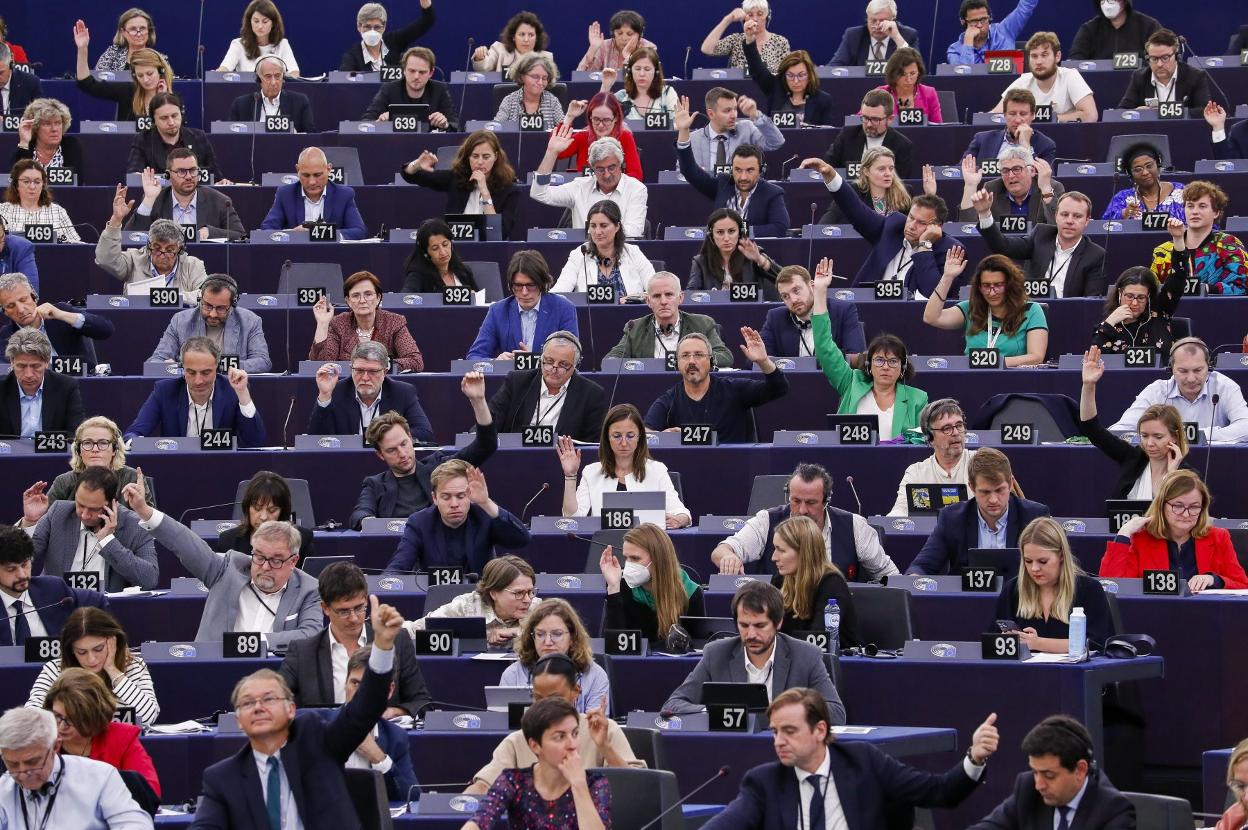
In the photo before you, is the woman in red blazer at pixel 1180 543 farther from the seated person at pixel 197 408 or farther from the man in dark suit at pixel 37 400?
the man in dark suit at pixel 37 400

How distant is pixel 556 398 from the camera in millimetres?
8797

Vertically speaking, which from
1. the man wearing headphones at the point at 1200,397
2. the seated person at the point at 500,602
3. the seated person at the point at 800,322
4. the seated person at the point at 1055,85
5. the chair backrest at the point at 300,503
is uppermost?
the seated person at the point at 1055,85

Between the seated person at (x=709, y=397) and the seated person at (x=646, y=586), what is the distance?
152 centimetres

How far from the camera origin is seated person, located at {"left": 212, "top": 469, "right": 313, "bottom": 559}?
7.59 meters

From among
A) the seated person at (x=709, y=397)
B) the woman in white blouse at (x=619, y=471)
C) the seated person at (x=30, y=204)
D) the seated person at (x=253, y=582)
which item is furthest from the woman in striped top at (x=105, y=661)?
the seated person at (x=30, y=204)

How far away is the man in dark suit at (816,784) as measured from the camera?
552 cm

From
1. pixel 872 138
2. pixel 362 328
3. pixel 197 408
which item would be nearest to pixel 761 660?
pixel 197 408

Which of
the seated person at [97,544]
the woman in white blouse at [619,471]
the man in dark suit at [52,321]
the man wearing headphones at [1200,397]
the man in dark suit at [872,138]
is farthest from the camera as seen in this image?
the man in dark suit at [872,138]

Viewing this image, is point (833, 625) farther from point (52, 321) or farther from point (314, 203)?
point (314, 203)

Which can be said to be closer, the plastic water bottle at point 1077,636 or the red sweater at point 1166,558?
the plastic water bottle at point 1077,636

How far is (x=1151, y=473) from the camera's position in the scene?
7.83m

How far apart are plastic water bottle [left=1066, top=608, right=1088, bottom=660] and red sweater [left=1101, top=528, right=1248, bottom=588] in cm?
72

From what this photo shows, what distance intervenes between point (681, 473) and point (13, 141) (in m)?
4.93

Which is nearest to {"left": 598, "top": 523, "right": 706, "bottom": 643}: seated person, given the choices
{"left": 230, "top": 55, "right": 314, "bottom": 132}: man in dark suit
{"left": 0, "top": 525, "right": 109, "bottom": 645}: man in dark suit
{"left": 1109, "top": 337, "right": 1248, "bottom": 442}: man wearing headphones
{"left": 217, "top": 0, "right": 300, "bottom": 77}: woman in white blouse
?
{"left": 0, "top": 525, "right": 109, "bottom": 645}: man in dark suit
